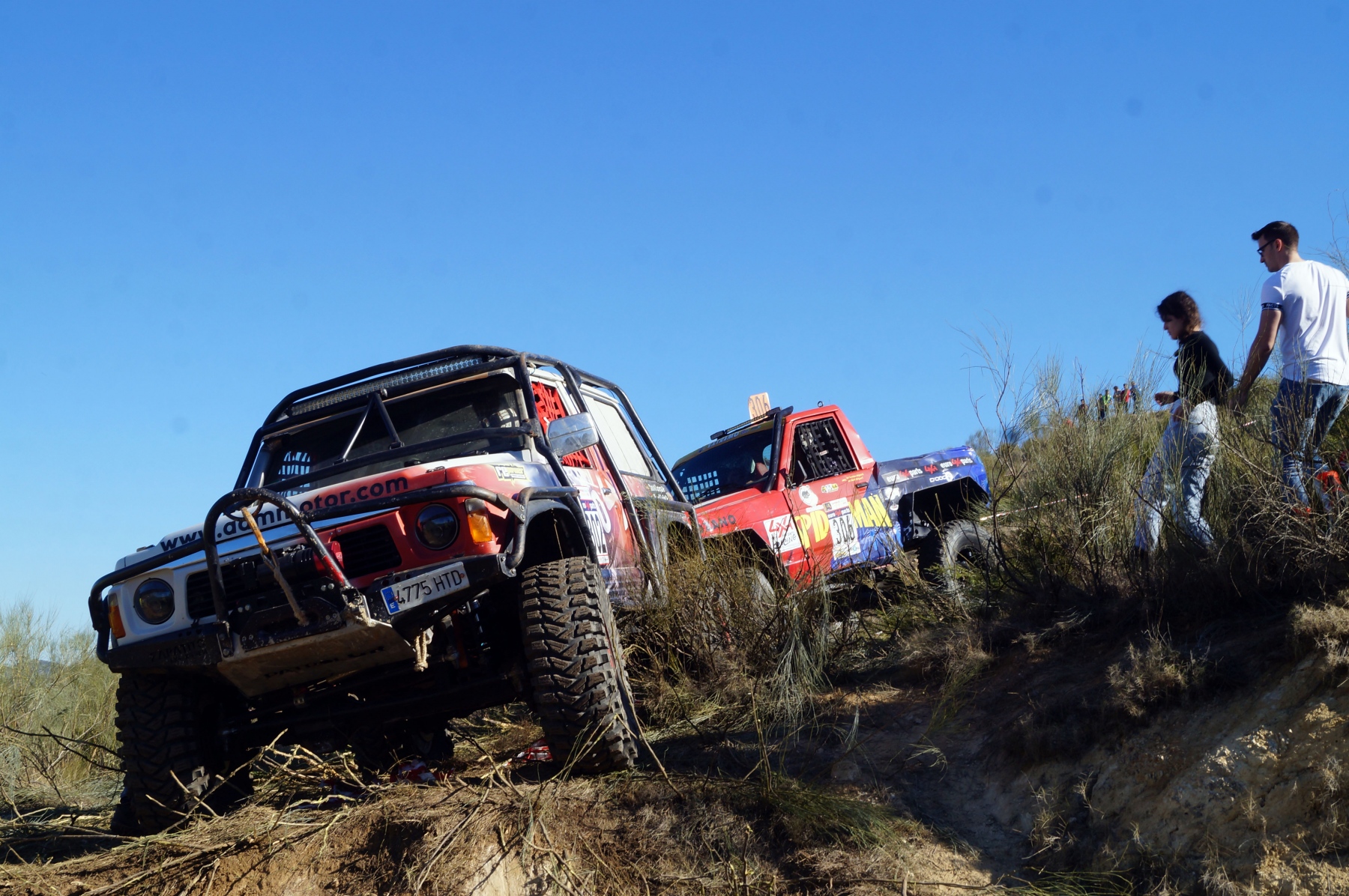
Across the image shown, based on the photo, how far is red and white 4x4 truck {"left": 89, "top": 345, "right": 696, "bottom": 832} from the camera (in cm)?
407

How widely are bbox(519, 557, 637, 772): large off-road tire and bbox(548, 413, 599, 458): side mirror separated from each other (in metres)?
0.67

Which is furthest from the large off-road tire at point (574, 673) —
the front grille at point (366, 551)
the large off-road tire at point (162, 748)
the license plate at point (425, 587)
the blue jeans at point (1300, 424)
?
the blue jeans at point (1300, 424)

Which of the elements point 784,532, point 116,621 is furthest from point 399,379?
point 784,532

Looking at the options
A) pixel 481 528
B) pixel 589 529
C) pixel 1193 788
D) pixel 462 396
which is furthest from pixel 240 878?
pixel 1193 788

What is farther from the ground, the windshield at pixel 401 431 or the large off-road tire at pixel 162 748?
the windshield at pixel 401 431

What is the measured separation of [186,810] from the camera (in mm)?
4430

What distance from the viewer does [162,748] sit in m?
4.43

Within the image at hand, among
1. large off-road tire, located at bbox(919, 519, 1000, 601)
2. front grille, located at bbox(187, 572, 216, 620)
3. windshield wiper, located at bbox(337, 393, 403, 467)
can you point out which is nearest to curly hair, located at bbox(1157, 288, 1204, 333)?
large off-road tire, located at bbox(919, 519, 1000, 601)

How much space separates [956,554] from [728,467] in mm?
1920

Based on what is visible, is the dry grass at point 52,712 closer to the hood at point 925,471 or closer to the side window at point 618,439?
the side window at point 618,439

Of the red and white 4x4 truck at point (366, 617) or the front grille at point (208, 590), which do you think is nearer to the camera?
the red and white 4x4 truck at point (366, 617)

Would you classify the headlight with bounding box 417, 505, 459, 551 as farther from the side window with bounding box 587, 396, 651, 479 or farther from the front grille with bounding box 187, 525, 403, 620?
the side window with bounding box 587, 396, 651, 479

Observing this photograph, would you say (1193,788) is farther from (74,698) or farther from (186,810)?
(74,698)

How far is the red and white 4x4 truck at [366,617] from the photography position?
13.4 ft
